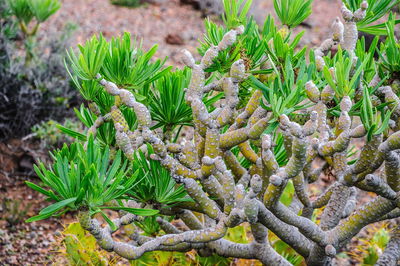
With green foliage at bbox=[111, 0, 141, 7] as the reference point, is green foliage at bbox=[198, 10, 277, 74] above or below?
above

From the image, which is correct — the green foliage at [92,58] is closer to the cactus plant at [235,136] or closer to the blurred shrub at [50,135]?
the cactus plant at [235,136]

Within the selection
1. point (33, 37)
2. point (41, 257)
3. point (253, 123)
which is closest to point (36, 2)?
point (33, 37)

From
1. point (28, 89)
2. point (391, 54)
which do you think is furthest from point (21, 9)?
point (391, 54)

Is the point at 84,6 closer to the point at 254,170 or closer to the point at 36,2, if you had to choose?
the point at 36,2

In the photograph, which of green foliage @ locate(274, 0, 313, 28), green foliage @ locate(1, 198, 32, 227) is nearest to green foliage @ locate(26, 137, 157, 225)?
green foliage @ locate(274, 0, 313, 28)

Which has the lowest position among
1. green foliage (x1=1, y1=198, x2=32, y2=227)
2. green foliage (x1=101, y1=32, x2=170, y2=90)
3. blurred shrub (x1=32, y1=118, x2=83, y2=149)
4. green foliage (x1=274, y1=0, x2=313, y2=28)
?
green foliage (x1=1, y1=198, x2=32, y2=227)

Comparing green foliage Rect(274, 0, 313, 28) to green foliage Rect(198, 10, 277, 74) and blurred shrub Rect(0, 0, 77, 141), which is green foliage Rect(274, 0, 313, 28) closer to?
green foliage Rect(198, 10, 277, 74)
